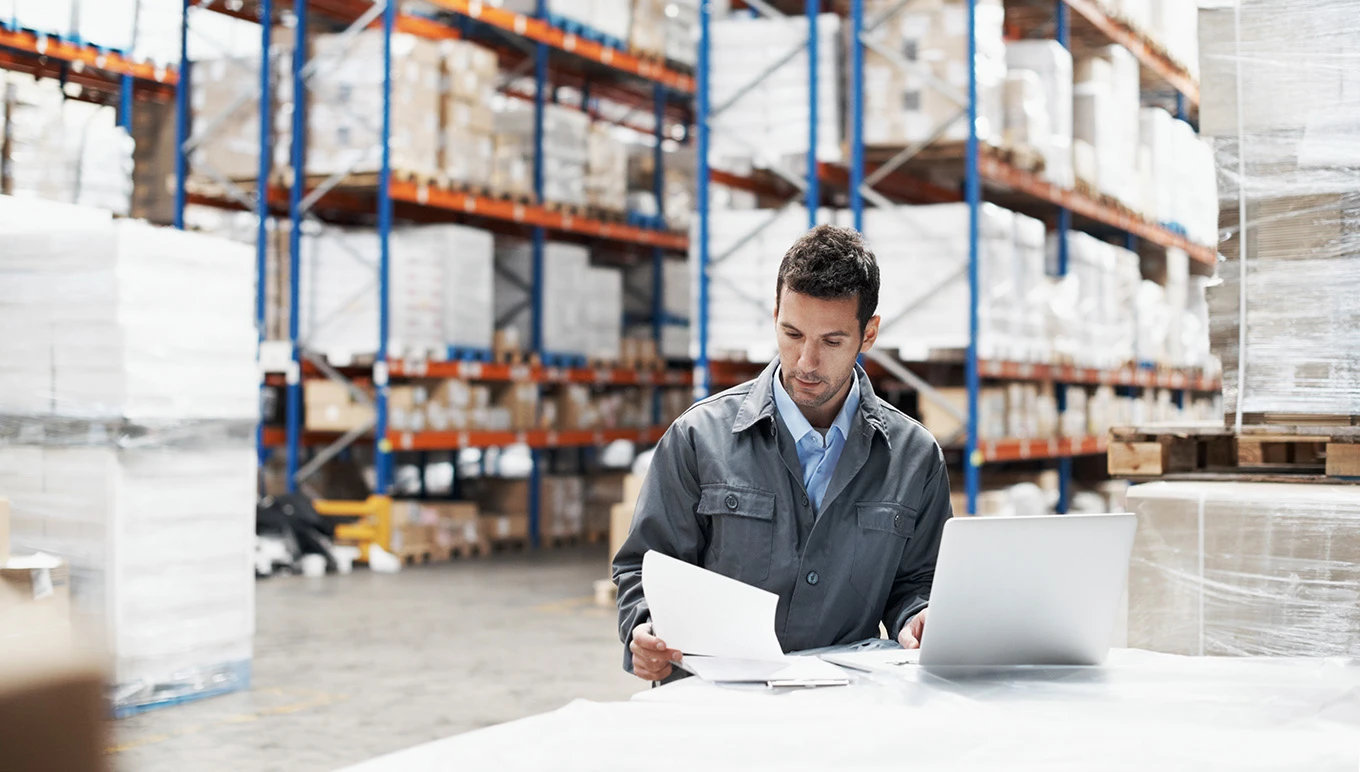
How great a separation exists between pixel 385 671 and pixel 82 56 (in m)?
4.67

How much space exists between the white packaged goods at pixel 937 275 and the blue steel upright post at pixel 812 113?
0.35 metres

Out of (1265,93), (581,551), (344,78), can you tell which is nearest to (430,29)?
(344,78)

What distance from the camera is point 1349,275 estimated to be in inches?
143

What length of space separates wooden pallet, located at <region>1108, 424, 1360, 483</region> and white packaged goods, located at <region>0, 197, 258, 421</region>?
3.48m

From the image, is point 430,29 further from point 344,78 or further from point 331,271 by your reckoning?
point 331,271

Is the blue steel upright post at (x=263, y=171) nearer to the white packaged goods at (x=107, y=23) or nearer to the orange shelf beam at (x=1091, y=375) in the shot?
the white packaged goods at (x=107, y=23)

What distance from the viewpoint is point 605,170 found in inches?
479

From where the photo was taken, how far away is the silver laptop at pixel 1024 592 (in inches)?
85.4

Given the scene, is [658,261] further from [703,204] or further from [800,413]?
[800,413]

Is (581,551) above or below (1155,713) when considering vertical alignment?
below

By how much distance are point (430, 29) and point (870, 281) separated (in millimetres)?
9467

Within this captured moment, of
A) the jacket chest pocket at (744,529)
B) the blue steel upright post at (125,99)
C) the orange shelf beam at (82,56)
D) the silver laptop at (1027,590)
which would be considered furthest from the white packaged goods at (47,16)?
the silver laptop at (1027,590)

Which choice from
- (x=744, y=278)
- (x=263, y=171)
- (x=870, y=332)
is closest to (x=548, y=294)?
(x=263, y=171)

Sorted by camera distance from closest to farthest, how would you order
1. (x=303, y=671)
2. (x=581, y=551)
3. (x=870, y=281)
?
(x=870, y=281) → (x=303, y=671) → (x=581, y=551)
